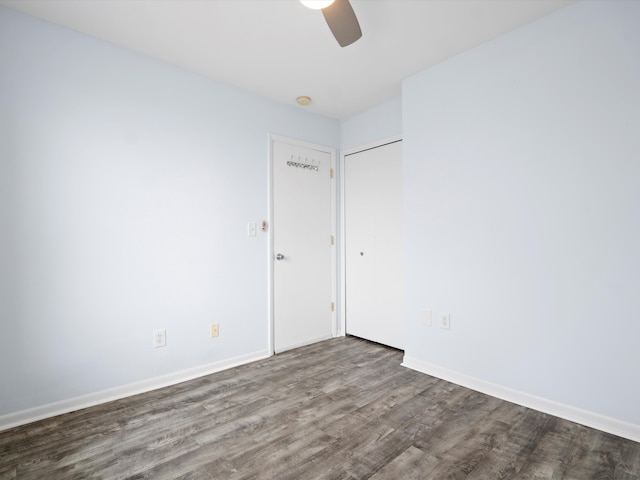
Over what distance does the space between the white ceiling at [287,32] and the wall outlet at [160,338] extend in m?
2.05

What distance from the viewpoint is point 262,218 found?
3033 millimetres

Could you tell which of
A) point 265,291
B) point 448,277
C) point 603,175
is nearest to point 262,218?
point 265,291

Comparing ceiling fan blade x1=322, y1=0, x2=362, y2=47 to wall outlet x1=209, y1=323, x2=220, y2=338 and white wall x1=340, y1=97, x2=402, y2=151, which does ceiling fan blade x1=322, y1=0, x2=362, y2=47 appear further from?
wall outlet x1=209, y1=323, x2=220, y2=338

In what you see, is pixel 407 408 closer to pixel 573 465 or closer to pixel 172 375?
pixel 573 465

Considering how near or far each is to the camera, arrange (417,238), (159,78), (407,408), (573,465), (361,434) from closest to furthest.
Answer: (573,465)
(361,434)
(407,408)
(159,78)
(417,238)

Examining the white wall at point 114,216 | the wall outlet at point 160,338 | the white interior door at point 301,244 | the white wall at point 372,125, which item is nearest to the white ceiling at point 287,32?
the white wall at point 114,216

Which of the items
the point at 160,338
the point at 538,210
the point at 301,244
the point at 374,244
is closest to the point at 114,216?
the point at 160,338

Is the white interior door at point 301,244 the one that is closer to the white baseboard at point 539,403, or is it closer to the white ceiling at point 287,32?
the white ceiling at point 287,32

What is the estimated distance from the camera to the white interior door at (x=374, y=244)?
3174mm

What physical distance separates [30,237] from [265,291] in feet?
5.68

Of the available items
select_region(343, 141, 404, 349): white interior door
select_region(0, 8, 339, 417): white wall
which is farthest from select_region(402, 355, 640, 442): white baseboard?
select_region(0, 8, 339, 417): white wall

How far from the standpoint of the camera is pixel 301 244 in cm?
335

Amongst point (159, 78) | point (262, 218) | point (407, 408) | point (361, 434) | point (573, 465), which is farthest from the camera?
point (262, 218)

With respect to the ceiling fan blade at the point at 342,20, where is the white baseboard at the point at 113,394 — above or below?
below
